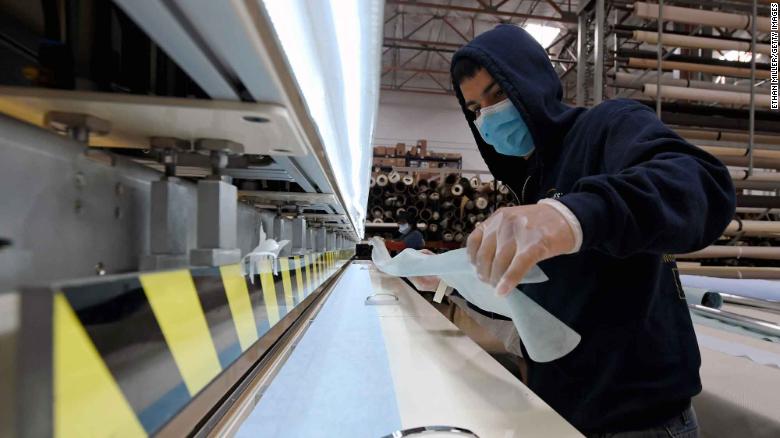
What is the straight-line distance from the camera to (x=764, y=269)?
292 centimetres

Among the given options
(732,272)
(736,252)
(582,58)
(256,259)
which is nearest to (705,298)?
(256,259)

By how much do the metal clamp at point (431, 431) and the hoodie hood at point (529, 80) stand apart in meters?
0.64

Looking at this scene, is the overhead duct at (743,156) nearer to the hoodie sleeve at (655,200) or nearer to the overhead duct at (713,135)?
the overhead duct at (713,135)

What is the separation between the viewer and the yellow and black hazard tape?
23 centimetres

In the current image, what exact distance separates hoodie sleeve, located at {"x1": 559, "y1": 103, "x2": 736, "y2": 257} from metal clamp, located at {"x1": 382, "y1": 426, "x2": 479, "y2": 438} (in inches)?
11.1

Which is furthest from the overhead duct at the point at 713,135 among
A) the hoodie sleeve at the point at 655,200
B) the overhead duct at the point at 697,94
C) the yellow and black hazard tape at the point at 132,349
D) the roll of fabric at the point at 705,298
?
the yellow and black hazard tape at the point at 132,349

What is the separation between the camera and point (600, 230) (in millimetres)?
485

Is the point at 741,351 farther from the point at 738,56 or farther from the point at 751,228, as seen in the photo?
the point at 738,56

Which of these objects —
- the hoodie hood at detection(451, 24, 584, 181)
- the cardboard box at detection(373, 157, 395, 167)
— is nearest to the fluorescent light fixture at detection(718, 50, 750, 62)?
the hoodie hood at detection(451, 24, 584, 181)

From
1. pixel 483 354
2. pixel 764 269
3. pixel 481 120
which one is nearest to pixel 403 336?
pixel 483 354

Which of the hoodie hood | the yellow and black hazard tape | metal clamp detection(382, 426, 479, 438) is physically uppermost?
the hoodie hood

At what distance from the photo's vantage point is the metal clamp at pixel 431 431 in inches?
19.4

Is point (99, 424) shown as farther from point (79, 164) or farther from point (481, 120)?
point (481, 120)

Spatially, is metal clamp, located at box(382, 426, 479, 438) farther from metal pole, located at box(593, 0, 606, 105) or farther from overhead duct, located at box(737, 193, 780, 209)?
overhead duct, located at box(737, 193, 780, 209)
